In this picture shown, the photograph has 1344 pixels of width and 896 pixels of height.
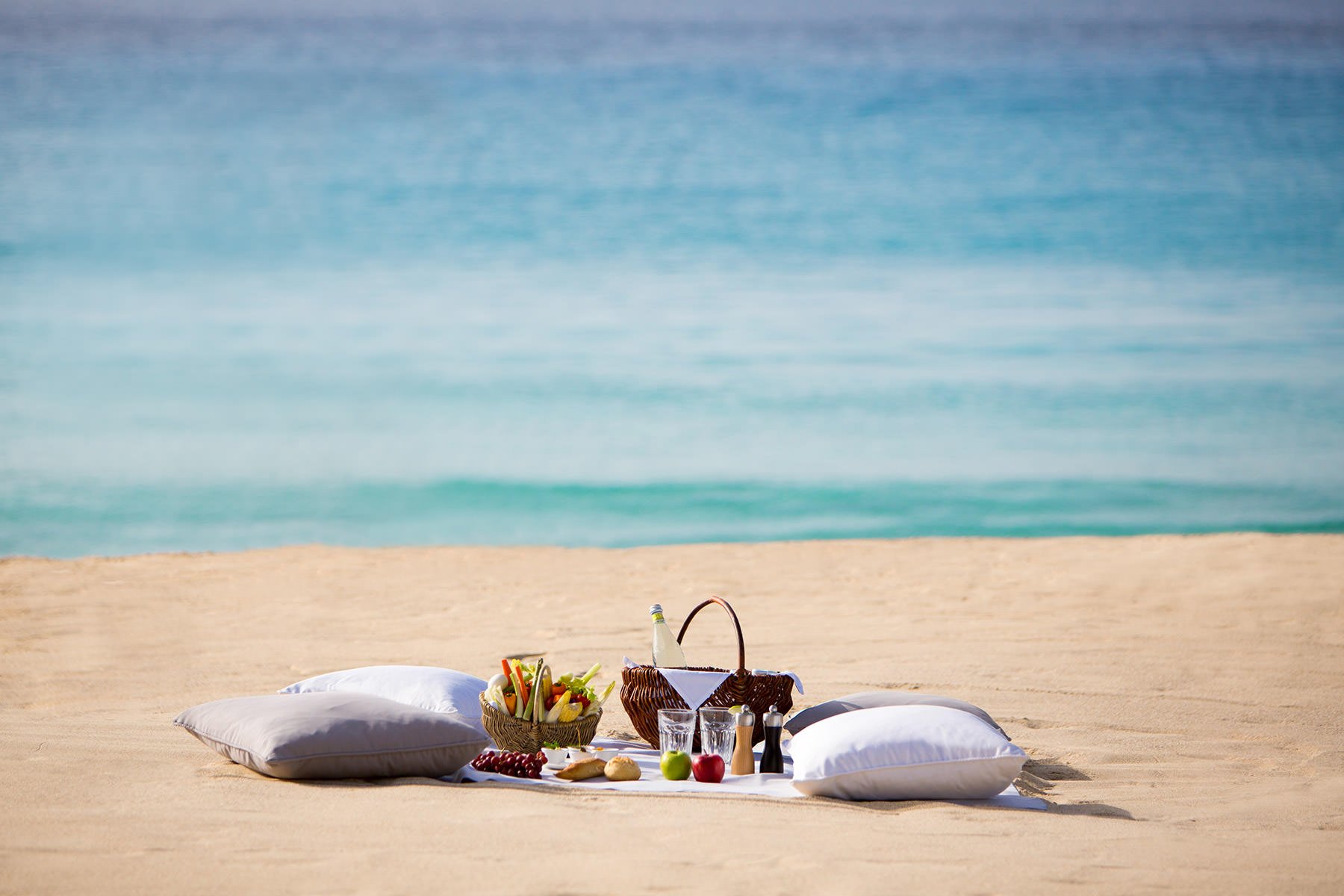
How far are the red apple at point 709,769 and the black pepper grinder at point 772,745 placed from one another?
16 centimetres

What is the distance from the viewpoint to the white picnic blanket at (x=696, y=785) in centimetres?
317

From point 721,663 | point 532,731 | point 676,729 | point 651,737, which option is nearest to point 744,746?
point 676,729

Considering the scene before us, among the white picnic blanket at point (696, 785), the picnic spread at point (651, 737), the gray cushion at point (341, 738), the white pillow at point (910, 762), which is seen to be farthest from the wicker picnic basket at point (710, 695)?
the gray cushion at point (341, 738)

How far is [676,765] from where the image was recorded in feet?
10.9

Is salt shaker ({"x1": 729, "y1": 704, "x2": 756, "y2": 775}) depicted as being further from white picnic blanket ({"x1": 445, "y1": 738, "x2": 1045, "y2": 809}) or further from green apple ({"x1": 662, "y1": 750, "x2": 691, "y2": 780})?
green apple ({"x1": 662, "y1": 750, "x2": 691, "y2": 780})

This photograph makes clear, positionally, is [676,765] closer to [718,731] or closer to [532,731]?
[718,731]

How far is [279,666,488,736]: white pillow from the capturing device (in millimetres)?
3719

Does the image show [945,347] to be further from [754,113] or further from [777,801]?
[777,801]

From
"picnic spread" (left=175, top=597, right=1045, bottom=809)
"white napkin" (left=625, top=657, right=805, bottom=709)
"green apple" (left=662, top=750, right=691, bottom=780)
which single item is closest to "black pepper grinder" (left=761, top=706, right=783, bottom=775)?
"picnic spread" (left=175, top=597, right=1045, bottom=809)

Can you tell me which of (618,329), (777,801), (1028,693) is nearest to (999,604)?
(1028,693)

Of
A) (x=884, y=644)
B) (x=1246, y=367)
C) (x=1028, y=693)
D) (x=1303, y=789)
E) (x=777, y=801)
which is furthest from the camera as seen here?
(x=1246, y=367)

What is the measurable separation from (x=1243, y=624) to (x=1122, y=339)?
9.90 meters

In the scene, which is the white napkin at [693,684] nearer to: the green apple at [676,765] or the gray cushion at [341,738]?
the green apple at [676,765]

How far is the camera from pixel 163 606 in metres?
7.50
